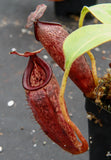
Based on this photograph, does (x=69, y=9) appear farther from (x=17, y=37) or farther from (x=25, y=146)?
(x=25, y=146)

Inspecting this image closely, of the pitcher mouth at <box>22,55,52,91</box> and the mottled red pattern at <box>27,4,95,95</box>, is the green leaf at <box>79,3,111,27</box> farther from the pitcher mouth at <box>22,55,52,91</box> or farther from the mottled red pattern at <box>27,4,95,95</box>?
the pitcher mouth at <box>22,55,52,91</box>

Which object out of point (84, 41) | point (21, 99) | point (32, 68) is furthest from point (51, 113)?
point (21, 99)

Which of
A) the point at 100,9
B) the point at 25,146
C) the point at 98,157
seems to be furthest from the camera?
the point at 25,146

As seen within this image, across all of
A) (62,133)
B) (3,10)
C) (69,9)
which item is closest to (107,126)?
(62,133)

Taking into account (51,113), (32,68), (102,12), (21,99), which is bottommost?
(21,99)

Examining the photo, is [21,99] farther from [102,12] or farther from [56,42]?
[102,12]

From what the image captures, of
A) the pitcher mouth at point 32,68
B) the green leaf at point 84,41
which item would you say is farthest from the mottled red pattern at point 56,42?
the green leaf at point 84,41
